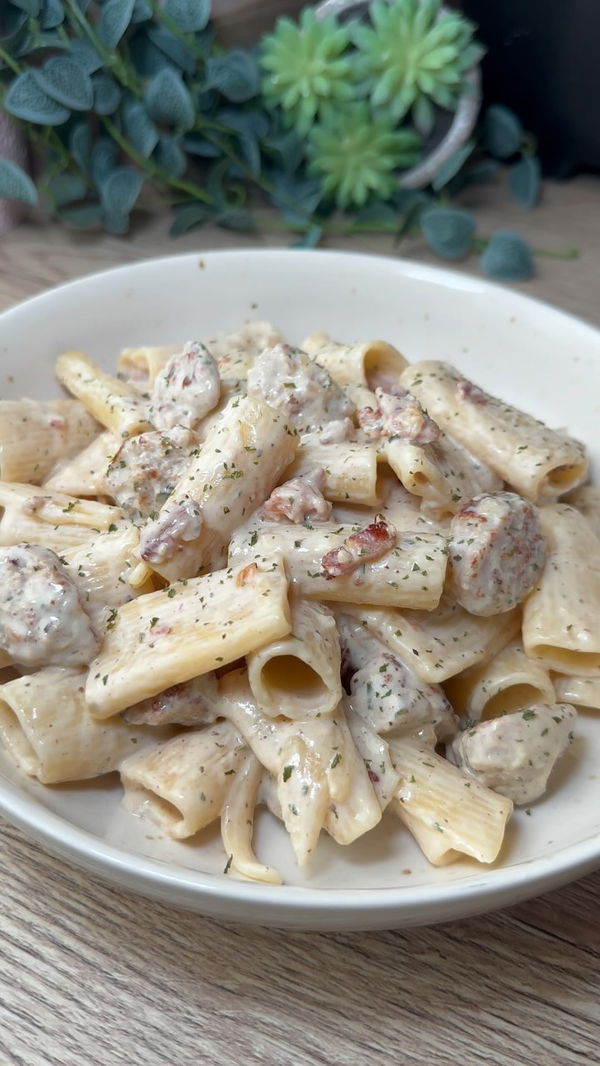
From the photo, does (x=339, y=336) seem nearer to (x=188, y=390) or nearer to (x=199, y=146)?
(x=188, y=390)

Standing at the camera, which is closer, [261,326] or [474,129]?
[261,326]

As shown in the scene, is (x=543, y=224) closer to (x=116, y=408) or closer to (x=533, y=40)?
(x=533, y=40)

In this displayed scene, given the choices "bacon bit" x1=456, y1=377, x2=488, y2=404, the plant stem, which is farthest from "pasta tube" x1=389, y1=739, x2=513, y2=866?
the plant stem

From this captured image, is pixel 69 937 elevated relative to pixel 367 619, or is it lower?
lower

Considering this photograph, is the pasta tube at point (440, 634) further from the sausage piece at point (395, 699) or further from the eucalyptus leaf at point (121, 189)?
the eucalyptus leaf at point (121, 189)

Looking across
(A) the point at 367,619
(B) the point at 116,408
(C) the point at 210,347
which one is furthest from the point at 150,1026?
(C) the point at 210,347

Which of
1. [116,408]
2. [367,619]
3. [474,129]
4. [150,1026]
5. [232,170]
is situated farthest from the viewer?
[474,129]

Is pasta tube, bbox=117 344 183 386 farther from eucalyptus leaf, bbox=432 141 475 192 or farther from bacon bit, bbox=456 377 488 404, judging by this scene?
eucalyptus leaf, bbox=432 141 475 192
